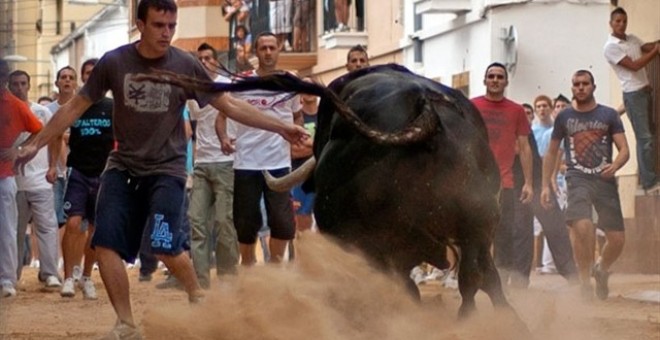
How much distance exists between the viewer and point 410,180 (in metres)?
7.95

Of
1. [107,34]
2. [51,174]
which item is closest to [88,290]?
[51,174]

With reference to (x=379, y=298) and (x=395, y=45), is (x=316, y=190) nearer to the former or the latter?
(x=379, y=298)

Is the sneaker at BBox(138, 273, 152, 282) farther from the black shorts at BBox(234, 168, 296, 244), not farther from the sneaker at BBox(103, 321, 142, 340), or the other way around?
the sneaker at BBox(103, 321, 142, 340)

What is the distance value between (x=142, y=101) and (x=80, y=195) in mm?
5108

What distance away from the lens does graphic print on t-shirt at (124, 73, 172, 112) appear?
31.2 ft

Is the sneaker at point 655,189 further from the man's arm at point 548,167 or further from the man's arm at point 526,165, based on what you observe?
the man's arm at point 526,165

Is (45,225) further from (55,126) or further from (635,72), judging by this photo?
(635,72)

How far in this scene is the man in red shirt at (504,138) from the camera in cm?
1435

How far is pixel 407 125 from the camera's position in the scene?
8.07m

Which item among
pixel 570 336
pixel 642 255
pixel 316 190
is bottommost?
pixel 642 255

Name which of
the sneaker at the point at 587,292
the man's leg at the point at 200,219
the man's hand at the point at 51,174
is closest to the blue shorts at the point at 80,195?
the man's hand at the point at 51,174

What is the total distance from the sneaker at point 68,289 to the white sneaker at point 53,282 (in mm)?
1038

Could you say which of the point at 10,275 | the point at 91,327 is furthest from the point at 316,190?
the point at 10,275

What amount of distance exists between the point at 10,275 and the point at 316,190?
5.16 m
